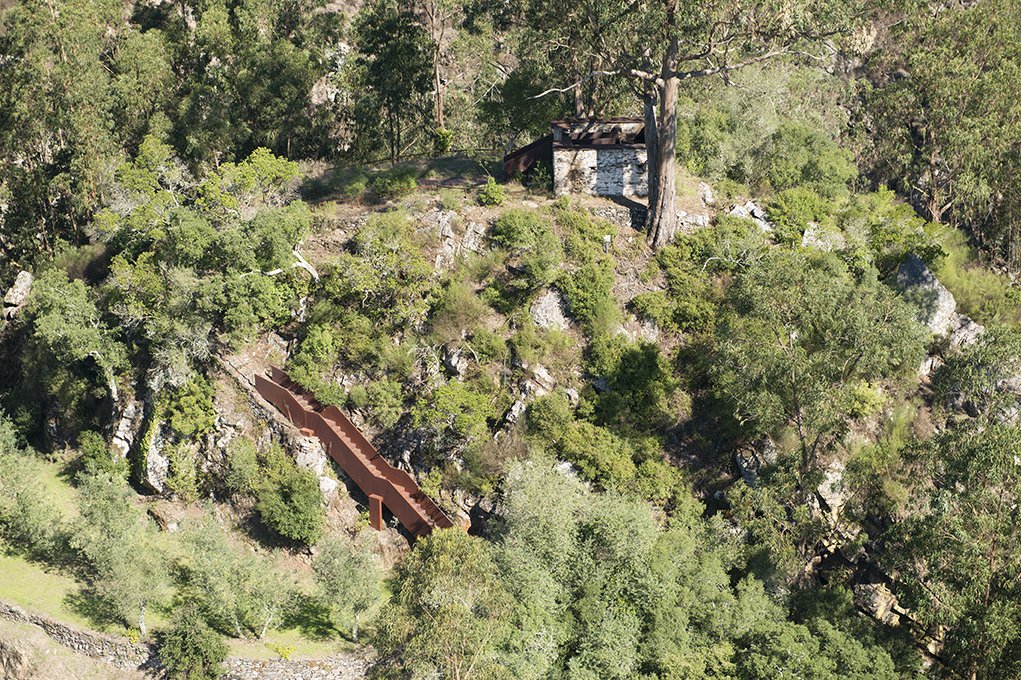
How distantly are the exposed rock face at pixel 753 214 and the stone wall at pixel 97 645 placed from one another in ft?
97.3

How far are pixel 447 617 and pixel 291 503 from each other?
9957mm

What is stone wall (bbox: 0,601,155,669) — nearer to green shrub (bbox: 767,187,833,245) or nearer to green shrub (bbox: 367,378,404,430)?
green shrub (bbox: 367,378,404,430)

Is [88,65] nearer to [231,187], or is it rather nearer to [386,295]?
[231,187]

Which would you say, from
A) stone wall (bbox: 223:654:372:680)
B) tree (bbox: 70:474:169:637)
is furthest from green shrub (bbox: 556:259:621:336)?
tree (bbox: 70:474:169:637)

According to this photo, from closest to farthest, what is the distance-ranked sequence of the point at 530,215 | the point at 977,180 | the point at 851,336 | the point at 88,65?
1. the point at 851,336
2. the point at 530,215
3. the point at 977,180
4. the point at 88,65

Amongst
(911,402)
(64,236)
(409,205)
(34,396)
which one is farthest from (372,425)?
(64,236)

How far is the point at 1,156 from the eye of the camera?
51469 mm

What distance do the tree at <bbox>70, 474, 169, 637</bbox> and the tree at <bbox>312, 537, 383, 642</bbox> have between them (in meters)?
5.62

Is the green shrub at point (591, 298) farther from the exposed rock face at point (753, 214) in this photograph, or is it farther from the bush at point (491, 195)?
the exposed rock face at point (753, 214)

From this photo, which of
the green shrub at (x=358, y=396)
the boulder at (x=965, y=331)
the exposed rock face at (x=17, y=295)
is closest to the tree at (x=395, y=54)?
the green shrub at (x=358, y=396)

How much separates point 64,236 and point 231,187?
1407cm

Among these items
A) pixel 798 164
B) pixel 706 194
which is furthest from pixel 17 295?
pixel 798 164

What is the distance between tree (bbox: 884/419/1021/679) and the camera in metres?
27.4

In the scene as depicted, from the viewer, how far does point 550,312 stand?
131 ft
